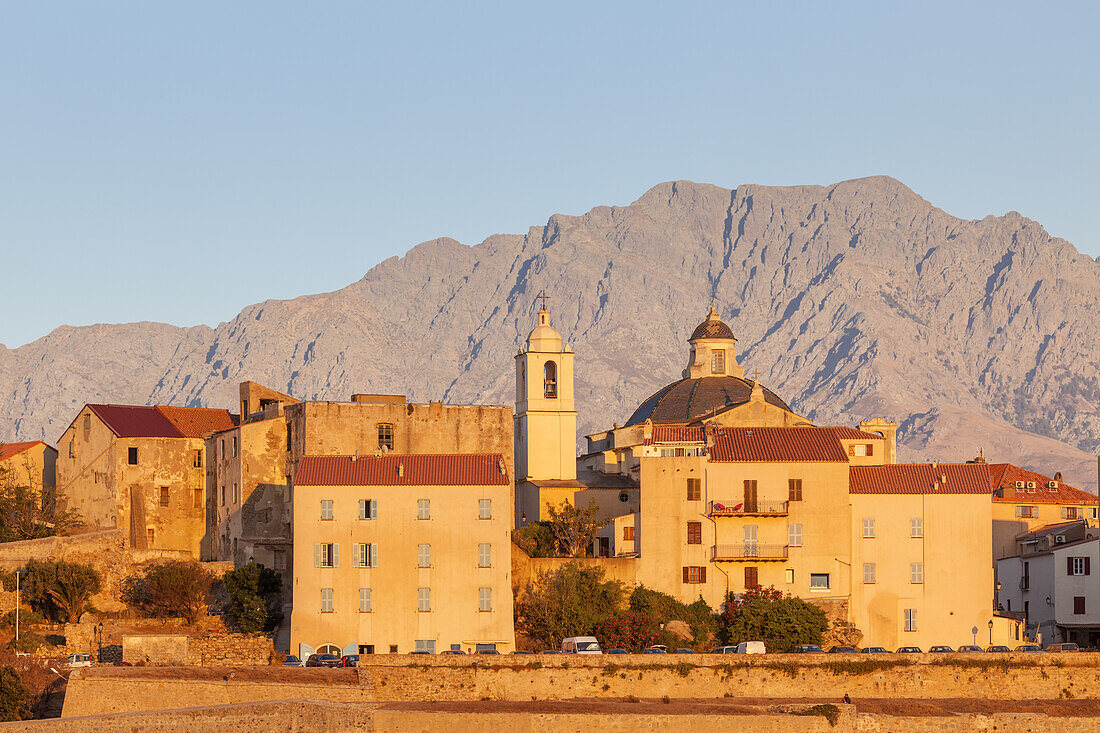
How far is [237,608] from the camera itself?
7806cm

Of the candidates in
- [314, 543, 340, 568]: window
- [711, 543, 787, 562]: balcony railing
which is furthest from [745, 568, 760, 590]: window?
[314, 543, 340, 568]: window

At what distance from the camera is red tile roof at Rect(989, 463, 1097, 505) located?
114 m

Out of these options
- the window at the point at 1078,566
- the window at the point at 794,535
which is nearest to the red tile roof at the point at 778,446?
the window at the point at 794,535

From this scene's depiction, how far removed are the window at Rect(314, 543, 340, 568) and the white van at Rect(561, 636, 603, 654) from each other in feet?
34.8

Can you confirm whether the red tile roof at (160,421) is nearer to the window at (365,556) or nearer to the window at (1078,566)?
the window at (365,556)

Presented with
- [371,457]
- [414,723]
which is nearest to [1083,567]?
[371,457]

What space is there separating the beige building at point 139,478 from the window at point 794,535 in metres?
31.3

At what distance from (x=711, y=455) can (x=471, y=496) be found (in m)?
11.9

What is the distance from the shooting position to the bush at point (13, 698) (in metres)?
63.5

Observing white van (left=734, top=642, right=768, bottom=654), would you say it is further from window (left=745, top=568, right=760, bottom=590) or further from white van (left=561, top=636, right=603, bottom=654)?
window (left=745, top=568, right=760, bottom=590)

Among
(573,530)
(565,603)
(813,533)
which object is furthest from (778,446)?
(565,603)

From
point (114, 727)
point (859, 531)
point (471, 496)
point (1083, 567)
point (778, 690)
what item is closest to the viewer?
point (114, 727)

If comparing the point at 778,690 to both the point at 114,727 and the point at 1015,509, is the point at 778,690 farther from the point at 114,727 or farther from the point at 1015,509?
the point at 1015,509

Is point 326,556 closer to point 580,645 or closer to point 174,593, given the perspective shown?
point 174,593
